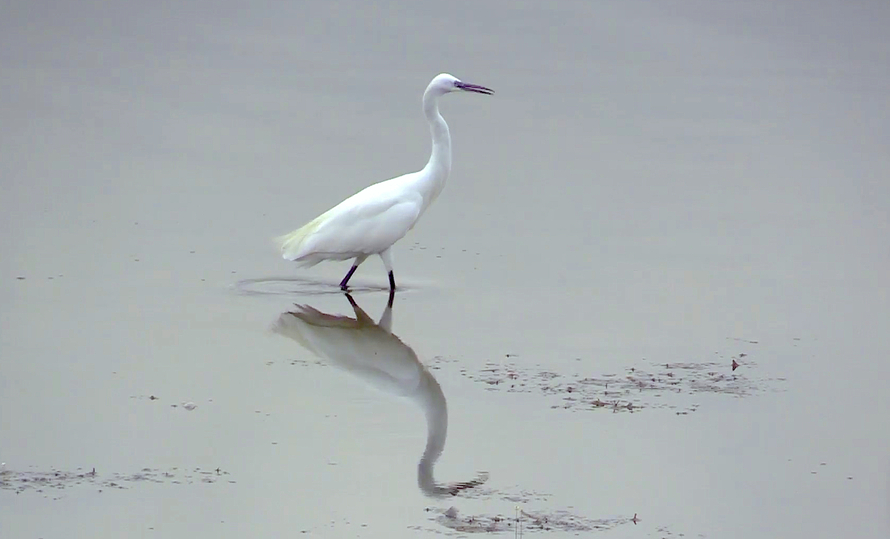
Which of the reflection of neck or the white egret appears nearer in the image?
the reflection of neck

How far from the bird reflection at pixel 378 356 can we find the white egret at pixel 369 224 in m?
0.27

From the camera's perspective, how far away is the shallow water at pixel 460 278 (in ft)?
20.3

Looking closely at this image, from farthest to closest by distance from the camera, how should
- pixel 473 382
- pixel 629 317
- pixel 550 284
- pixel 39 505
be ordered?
pixel 550 284, pixel 629 317, pixel 473 382, pixel 39 505

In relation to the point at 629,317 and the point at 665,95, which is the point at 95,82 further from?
the point at 629,317

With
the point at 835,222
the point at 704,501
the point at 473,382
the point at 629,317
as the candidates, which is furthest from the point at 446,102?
the point at 704,501

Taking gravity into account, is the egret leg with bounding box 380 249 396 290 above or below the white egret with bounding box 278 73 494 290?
below

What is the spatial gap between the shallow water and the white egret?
0.26 m

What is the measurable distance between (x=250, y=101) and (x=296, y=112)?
0.59 m

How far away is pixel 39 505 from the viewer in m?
5.68

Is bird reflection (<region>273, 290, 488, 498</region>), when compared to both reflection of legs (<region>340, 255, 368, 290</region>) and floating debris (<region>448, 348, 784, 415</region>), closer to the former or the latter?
reflection of legs (<region>340, 255, 368, 290</region>)

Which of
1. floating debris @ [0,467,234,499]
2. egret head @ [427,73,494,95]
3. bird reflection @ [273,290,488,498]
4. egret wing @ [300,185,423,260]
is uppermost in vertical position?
egret head @ [427,73,494,95]

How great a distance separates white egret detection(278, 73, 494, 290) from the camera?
9.20 meters

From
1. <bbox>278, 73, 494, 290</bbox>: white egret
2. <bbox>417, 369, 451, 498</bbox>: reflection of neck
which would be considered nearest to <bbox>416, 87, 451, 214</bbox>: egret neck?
<bbox>278, 73, 494, 290</bbox>: white egret

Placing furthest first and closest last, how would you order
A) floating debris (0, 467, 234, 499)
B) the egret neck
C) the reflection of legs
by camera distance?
the egret neck < the reflection of legs < floating debris (0, 467, 234, 499)
